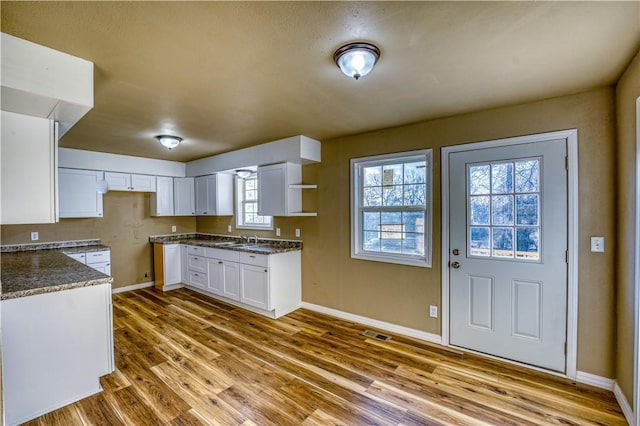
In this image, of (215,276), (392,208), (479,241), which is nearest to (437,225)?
(479,241)

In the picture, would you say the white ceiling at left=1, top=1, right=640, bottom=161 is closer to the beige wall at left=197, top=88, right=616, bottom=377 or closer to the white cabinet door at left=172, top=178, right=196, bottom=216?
the beige wall at left=197, top=88, right=616, bottom=377

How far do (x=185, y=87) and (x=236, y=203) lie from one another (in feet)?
10.4

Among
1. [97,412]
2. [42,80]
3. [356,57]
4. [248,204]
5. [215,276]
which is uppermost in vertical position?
[356,57]

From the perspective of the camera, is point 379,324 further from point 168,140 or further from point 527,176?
point 168,140

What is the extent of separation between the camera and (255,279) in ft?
13.1

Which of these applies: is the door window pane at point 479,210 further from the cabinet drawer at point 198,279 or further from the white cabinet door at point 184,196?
the white cabinet door at point 184,196

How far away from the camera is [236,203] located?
5.33m

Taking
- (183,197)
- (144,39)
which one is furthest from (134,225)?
(144,39)

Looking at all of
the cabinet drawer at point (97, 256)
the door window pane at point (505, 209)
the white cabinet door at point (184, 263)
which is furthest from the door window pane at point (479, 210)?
the cabinet drawer at point (97, 256)

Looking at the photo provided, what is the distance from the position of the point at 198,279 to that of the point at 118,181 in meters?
2.03

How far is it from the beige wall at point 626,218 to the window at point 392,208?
142 cm

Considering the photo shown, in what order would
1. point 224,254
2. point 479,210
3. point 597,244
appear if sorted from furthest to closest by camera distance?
point 224,254
point 479,210
point 597,244

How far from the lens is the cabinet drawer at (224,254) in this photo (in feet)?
14.1

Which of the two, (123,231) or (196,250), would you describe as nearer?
(196,250)
